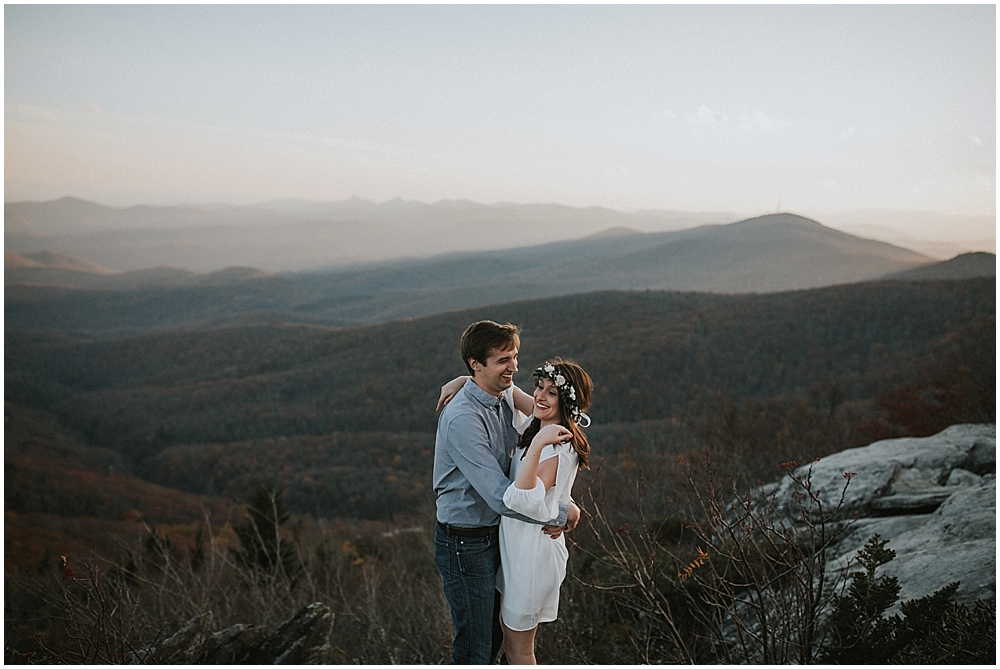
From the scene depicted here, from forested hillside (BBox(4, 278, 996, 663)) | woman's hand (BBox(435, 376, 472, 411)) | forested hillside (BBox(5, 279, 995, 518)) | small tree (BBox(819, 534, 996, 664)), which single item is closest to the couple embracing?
woman's hand (BBox(435, 376, 472, 411))

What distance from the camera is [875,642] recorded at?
4168 mm

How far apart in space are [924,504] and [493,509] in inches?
225

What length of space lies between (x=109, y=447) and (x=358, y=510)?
40408 millimetres

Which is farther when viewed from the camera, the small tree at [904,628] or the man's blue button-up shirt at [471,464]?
the small tree at [904,628]

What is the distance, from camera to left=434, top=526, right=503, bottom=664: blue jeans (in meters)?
3.38

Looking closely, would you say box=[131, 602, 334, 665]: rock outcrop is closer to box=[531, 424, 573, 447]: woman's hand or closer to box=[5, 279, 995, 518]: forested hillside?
box=[531, 424, 573, 447]: woman's hand

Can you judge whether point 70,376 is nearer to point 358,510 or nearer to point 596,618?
point 358,510

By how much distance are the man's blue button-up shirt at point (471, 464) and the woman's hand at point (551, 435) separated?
0.88ft

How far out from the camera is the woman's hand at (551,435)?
10.5 ft

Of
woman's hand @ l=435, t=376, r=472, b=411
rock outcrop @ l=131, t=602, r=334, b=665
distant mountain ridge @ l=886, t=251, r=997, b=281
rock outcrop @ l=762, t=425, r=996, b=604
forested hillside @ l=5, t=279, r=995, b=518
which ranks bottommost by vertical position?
forested hillside @ l=5, t=279, r=995, b=518

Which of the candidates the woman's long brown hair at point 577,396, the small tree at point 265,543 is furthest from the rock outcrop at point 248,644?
the small tree at point 265,543

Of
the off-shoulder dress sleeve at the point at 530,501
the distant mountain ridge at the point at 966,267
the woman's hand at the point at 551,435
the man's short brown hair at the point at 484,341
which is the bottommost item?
the off-shoulder dress sleeve at the point at 530,501

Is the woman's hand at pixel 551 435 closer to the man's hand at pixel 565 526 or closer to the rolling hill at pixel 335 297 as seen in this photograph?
the man's hand at pixel 565 526

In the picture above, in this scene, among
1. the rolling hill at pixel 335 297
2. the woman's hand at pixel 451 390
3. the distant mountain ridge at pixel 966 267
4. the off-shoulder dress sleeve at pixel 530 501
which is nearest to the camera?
the off-shoulder dress sleeve at pixel 530 501
